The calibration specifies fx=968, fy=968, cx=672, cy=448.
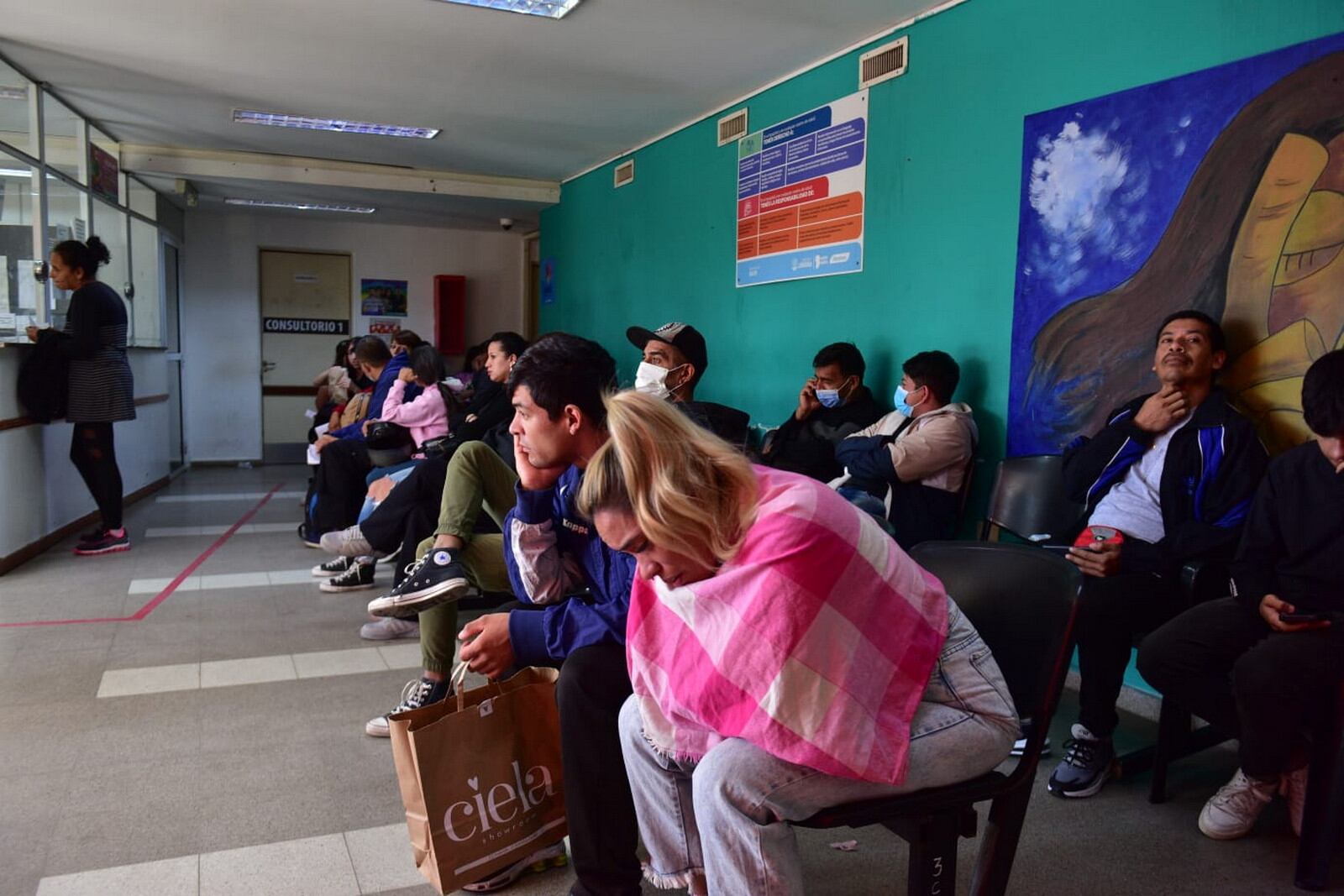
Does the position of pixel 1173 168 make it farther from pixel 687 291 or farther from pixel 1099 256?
pixel 687 291

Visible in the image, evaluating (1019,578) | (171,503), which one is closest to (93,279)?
(171,503)

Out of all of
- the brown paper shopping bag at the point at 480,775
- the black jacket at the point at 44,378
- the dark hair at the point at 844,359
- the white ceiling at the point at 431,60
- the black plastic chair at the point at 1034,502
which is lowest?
the brown paper shopping bag at the point at 480,775

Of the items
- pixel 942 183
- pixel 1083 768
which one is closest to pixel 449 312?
pixel 942 183

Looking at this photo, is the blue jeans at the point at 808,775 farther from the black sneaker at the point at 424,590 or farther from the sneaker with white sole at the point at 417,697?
the sneaker with white sole at the point at 417,697

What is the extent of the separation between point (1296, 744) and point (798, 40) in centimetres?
353

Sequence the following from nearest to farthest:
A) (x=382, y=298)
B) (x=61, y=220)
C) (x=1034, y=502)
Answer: (x=1034, y=502), (x=61, y=220), (x=382, y=298)

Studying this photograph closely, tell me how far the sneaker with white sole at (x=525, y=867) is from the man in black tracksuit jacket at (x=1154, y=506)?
1357 millimetres

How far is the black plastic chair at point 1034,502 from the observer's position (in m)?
3.23

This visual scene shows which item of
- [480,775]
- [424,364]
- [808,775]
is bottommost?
[480,775]

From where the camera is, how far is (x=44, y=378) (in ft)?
16.9

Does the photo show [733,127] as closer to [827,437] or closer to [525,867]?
[827,437]

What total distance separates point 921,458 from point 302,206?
7.92 meters

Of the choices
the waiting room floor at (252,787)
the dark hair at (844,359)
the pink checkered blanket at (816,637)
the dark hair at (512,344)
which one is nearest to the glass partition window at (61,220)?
the waiting room floor at (252,787)

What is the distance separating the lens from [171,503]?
742 centimetres
